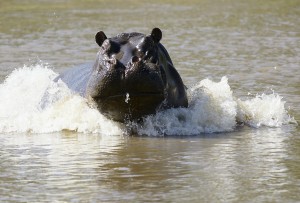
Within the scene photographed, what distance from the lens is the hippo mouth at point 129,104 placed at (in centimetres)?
891

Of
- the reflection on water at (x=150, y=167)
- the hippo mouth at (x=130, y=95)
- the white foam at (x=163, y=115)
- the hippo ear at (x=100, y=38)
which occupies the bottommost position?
the reflection on water at (x=150, y=167)

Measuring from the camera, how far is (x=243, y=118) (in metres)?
10.5

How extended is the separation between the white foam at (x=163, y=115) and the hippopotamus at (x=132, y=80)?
18 centimetres

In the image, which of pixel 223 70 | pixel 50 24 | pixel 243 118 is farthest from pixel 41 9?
pixel 243 118

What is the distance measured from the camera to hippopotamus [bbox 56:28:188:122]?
8844 millimetres

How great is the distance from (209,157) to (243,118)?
2.30 meters

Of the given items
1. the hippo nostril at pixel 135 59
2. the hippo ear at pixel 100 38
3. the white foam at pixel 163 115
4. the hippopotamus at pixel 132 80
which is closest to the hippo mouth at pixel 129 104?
the hippopotamus at pixel 132 80

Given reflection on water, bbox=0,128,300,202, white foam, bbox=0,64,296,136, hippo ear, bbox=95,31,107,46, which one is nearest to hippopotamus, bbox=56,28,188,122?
hippo ear, bbox=95,31,107,46

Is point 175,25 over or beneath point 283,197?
over

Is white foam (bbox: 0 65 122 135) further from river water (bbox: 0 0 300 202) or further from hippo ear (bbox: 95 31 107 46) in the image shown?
hippo ear (bbox: 95 31 107 46)

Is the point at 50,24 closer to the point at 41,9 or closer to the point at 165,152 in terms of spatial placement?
the point at 41,9

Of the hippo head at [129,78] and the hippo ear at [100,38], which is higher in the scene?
the hippo ear at [100,38]

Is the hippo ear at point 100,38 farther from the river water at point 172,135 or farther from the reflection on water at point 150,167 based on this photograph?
the reflection on water at point 150,167

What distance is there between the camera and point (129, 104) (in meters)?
9.00
